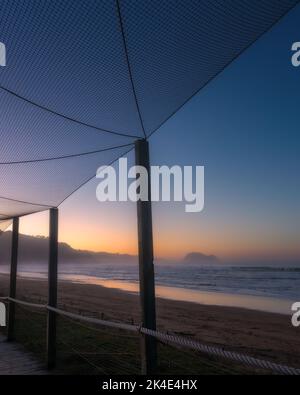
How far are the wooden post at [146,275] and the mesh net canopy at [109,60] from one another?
2.00 feet

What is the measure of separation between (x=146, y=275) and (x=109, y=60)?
1.78 metres

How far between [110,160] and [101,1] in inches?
104

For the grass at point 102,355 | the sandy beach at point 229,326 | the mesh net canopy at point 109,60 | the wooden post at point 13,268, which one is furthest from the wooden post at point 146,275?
the sandy beach at point 229,326

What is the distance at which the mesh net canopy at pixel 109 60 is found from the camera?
189 centimetres

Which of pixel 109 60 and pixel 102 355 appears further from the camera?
pixel 102 355

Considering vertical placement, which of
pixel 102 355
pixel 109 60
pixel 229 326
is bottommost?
pixel 229 326

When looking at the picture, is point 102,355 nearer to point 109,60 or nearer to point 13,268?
point 13,268

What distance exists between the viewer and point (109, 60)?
2.28 meters

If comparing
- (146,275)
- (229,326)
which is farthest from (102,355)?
(229,326)

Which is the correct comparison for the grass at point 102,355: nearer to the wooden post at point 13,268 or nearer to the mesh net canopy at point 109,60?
the wooden post at point 13,268

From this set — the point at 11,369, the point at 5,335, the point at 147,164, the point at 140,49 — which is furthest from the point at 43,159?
the point at 5,335

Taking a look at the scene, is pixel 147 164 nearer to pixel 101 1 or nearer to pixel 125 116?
pixel 125 116

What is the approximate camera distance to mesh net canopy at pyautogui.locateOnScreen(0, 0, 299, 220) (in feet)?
6.20

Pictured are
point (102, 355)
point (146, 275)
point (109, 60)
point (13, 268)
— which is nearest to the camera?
point (109, 60)
